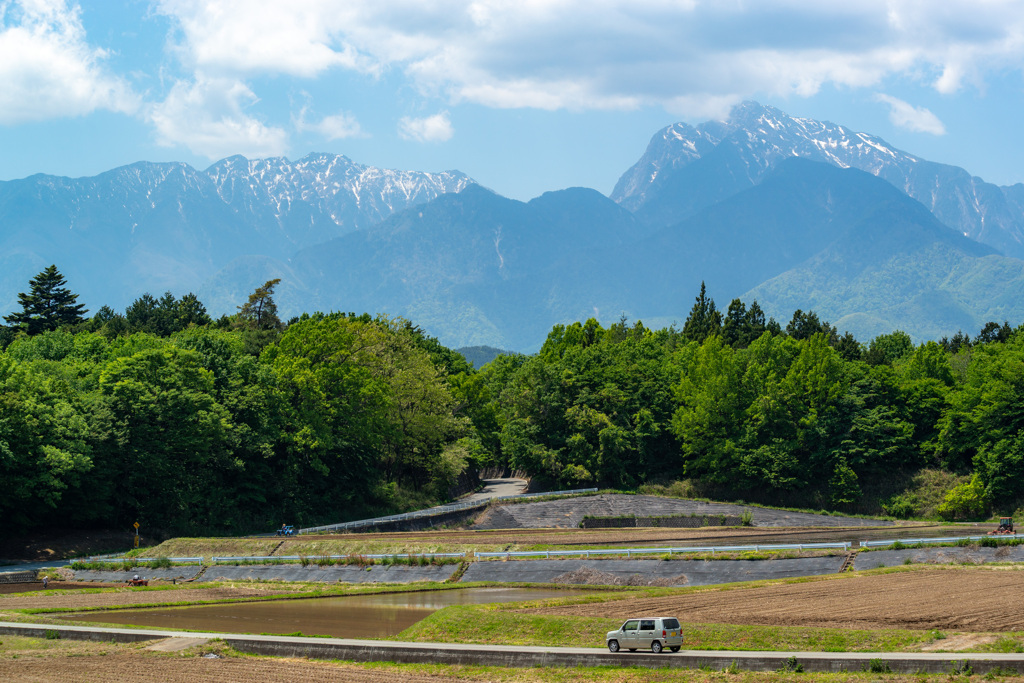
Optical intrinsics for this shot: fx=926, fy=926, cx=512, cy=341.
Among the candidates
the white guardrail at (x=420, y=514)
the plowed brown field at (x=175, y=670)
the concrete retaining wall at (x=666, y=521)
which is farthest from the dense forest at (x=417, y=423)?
the plowed brown field at (x=175, y=670)

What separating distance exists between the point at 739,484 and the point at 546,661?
66381 mm

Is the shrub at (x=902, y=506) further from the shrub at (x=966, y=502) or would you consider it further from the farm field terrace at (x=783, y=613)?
the farm field terrace at (x=783, y=613)

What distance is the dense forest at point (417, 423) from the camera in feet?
227

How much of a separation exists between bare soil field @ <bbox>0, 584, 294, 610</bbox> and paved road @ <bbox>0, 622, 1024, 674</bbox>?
26.9ft

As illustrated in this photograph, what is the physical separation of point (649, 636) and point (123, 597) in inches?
1221

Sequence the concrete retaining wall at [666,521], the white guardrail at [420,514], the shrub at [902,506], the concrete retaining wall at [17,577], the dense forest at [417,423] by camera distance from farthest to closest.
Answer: the shrub at [902,506] → the concrete retaining wall at [666,521] → the white guardrail at [420,514] → the dense forest at [417,423] → the concrete retaining wall at [17,577]

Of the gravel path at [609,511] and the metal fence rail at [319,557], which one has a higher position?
the metal fence rail at [319,557]

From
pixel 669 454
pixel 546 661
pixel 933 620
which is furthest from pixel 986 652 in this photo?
pixel 669 454

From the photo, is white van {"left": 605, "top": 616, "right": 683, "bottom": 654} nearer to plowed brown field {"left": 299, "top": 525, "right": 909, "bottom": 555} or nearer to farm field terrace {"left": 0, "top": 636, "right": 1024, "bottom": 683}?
farm field terrace {"left": 0, "top": 636, "right": 1024, "bottom": 683}

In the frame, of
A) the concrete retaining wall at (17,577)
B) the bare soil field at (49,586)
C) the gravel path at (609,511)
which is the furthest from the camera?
the gravel path at (609,511)

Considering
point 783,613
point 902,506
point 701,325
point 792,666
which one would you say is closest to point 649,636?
point 792,666

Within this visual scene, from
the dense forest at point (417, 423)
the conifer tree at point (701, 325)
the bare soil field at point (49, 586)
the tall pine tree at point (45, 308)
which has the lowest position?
the bare soil field at point (49, 586)

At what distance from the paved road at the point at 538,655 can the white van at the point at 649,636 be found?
0.46m

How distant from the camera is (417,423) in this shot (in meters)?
92.2
